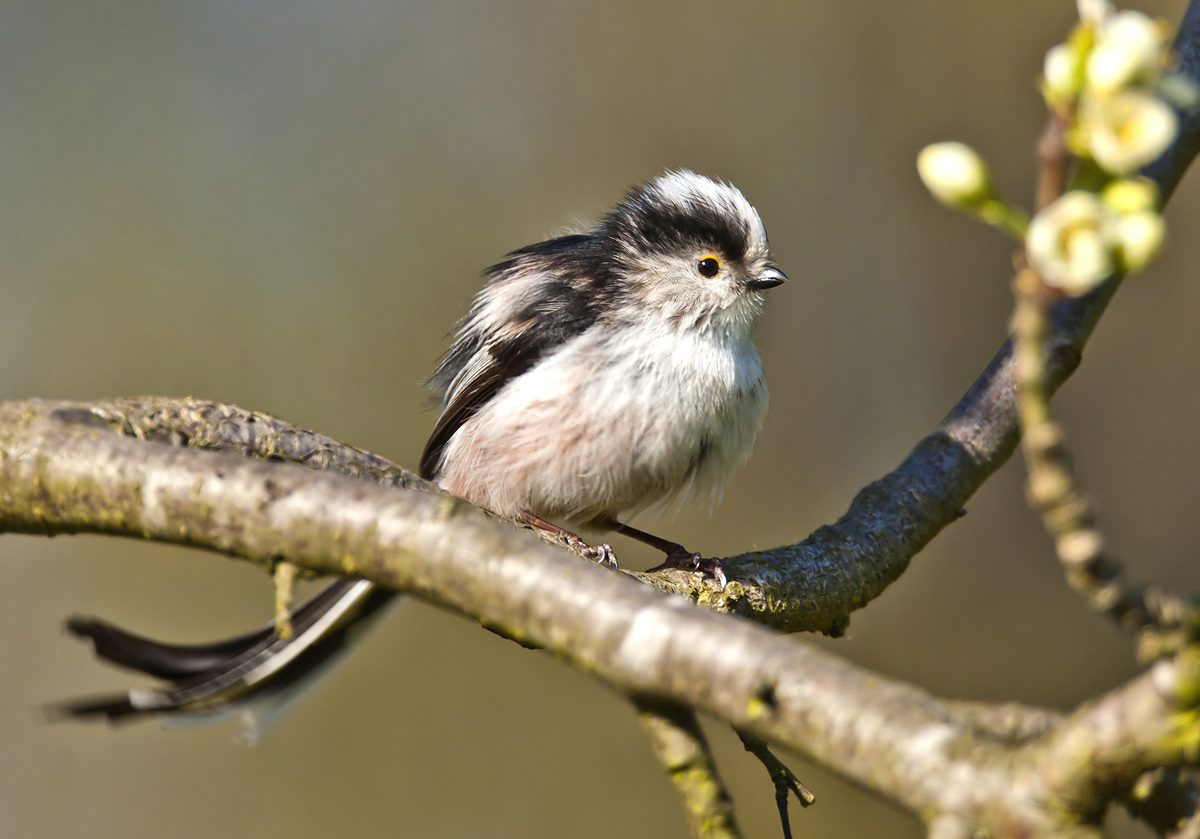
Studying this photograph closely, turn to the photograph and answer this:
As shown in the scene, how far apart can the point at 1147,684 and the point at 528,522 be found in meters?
2.59

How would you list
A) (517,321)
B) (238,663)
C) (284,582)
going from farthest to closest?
(517,321) < (238,663) < (284,582)

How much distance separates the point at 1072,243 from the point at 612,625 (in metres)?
0.76

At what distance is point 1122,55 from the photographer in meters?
0.75

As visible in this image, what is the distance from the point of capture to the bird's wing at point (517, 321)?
135 inches

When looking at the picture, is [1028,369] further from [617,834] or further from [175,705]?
[617,834]

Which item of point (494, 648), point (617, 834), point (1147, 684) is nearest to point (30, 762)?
point (494, 648)

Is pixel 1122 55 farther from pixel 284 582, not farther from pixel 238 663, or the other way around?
pixel 238 663

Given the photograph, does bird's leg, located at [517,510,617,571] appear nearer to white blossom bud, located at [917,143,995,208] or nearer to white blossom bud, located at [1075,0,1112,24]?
white blossom bud, located at [917,143,995,208]

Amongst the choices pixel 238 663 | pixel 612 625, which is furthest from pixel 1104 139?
pixel 238 663

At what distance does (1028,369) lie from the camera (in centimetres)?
81

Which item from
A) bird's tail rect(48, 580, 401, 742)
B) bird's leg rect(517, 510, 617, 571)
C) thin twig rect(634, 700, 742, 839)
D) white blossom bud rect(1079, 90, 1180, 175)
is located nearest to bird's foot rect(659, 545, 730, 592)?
bird's leg rect(517, 510, 617, 571)

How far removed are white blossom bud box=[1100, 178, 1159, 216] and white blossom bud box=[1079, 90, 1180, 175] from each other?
0.02 m

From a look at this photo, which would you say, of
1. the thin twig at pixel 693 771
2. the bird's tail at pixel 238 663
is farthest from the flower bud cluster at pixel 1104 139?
the bird's tail at pixel 238 663

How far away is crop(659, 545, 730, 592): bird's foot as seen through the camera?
2744mm
